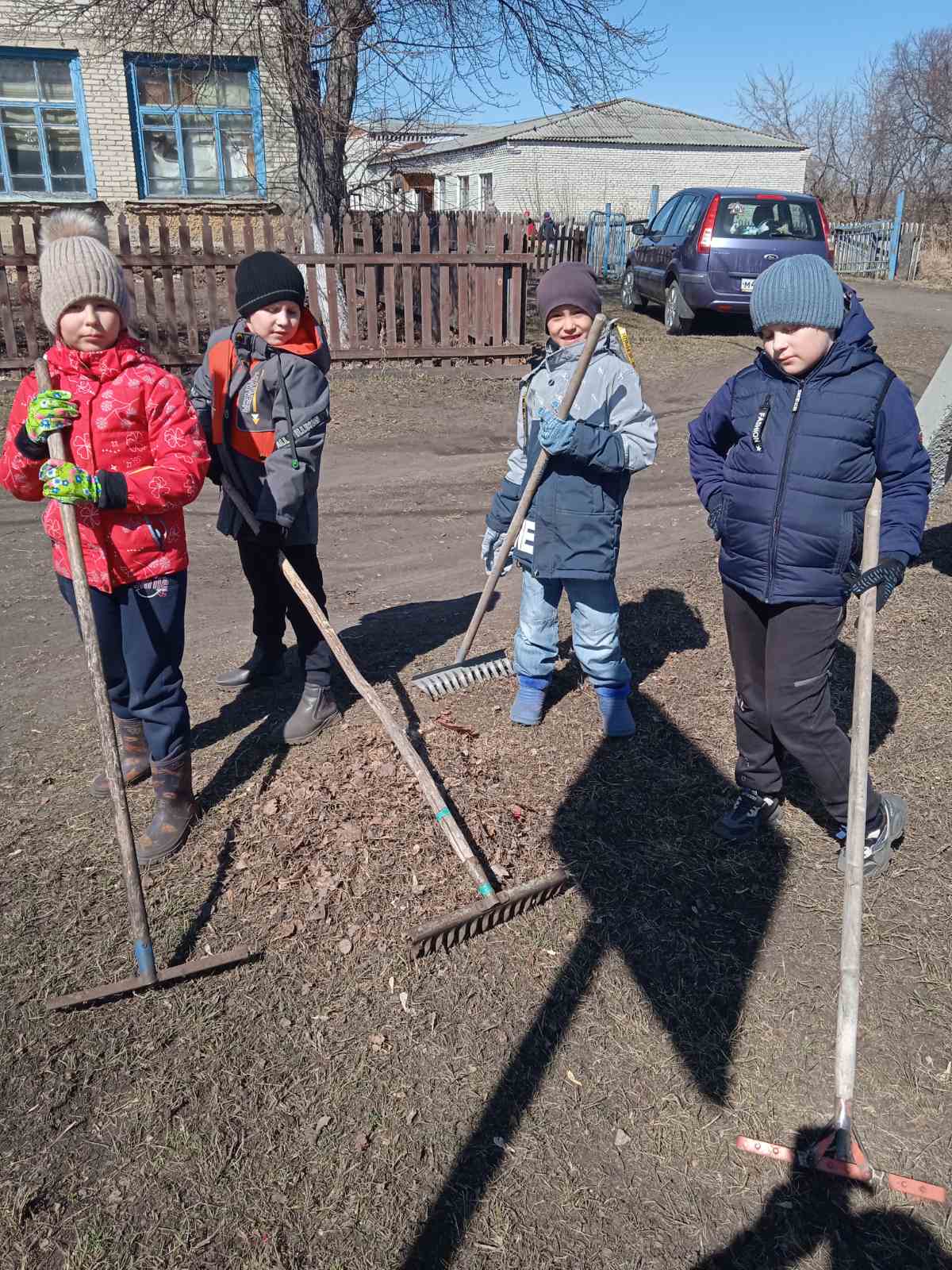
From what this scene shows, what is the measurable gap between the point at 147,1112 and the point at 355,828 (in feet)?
3.92

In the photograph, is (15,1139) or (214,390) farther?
(214,390)

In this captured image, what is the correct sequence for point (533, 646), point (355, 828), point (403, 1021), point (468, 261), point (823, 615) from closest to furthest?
point (403, 1021) → point (823, 615) → point (355, 828) → point (533, 646) → point (468, 261)

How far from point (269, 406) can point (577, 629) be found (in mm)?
1475

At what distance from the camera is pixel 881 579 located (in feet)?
8.36

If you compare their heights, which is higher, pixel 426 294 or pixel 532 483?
pixel 426 294

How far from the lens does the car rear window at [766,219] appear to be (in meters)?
12.3

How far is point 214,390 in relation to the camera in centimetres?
359

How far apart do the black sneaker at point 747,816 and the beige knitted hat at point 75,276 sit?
8.42 ft

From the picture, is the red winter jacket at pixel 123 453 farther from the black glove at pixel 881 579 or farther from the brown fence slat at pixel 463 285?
the brown fence slat at pixel 463 285

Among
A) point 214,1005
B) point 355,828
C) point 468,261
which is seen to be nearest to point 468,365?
point 468,261

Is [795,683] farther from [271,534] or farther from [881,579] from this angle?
[271,534]

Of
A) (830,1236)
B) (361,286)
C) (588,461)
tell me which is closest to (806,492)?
(588,461)

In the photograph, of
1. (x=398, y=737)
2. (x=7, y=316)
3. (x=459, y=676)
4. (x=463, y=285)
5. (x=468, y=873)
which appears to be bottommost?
(x=468, y=873)

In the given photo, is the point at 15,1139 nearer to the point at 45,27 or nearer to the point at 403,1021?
the point at 403,1021
